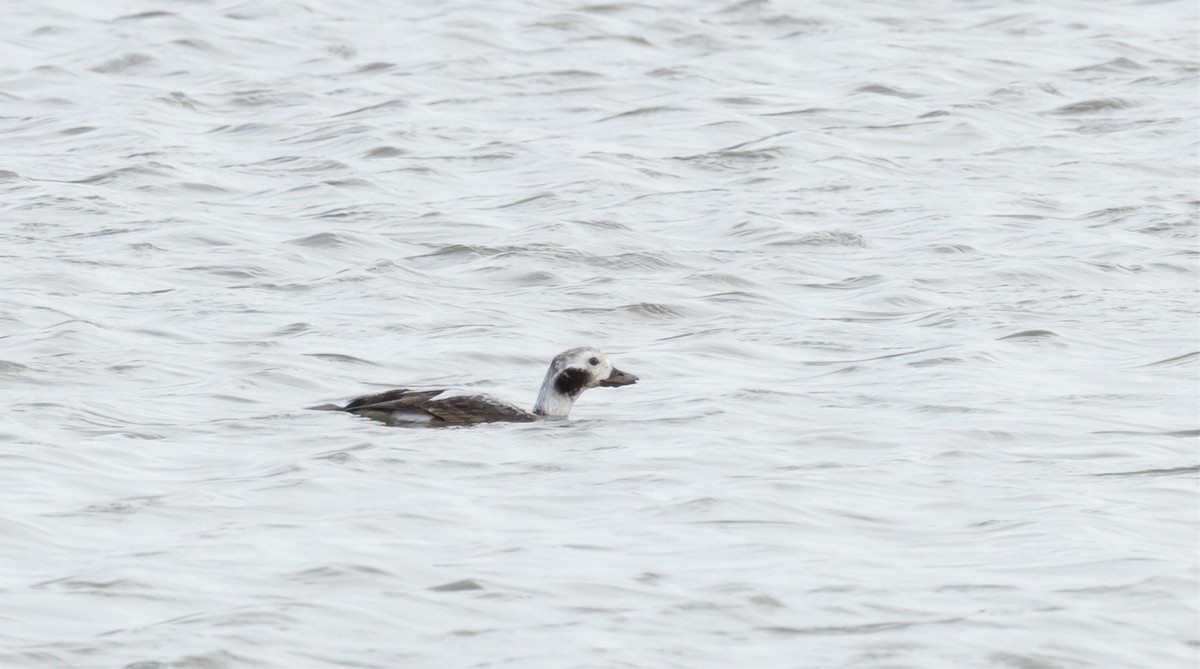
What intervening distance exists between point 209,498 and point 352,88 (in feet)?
43.1

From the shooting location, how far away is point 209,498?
9.69 metres

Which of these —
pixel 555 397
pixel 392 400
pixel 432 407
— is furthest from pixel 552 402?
pixel 392 400

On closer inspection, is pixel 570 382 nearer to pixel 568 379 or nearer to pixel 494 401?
pixel 568 379

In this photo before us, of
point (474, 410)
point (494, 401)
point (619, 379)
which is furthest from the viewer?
point (619, 379)

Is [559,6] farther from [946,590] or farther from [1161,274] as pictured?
[946,590]

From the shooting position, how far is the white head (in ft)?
39.1

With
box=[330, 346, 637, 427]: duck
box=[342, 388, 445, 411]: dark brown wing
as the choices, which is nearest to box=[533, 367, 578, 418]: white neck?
box=[330, 346, 637, 427]: duck

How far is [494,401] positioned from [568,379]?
1.41ft

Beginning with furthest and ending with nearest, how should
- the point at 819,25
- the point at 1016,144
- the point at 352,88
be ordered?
1. the point at 819,25
2. the point at 352,88
3. the point at 1016,144

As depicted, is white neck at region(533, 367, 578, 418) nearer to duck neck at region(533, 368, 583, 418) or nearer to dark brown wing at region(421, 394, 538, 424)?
duck neck at region(533, 368, 583, 418)

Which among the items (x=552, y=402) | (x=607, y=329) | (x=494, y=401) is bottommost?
(x=607, y=329)

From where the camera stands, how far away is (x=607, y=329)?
1438 centimetres

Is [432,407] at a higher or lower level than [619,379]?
higher

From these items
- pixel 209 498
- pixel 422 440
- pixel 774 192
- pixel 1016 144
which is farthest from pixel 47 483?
pixel 1016 144
